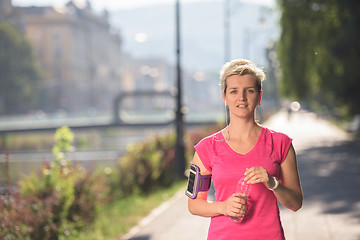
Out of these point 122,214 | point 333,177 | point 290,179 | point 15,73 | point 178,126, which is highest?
point 290,179

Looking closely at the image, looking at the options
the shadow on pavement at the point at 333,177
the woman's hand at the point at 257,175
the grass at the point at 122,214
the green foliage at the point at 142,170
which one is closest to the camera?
the woman's hand at the point at 257,175

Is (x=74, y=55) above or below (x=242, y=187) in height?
below

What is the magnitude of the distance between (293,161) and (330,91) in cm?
2428

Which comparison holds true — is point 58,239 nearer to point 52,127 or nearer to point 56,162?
point 56,162

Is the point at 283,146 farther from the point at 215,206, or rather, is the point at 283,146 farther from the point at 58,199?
the point at 58,199

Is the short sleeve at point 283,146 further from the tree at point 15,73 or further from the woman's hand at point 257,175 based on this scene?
the tree at point 15,73

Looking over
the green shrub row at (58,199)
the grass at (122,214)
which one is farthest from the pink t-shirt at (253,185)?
the grass at (122,214)

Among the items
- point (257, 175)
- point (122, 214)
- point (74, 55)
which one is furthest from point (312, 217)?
point (74, 55)

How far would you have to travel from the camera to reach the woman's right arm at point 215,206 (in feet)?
8.65

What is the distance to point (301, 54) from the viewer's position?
25859mm

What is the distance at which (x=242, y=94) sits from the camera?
9.18 feet

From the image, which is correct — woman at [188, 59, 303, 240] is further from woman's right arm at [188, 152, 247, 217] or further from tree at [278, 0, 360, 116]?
tree at [278, 0, 360, 116]

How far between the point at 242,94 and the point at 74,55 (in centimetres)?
13888

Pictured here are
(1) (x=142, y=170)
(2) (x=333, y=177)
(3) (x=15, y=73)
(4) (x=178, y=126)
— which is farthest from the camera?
(3) (x=15, y=73)
